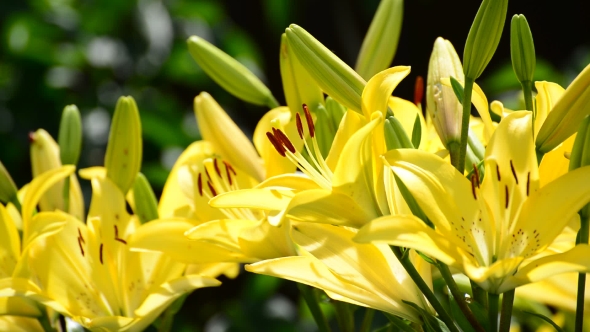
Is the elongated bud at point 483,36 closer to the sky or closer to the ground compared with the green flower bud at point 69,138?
closer to the sky

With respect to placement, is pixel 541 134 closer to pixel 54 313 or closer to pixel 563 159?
pixel 563 159

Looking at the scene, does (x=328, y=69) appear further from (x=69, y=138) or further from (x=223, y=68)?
(x=69, y=138)

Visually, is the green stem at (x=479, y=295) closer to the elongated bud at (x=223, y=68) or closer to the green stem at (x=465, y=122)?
the green stem at (x=465, y=122)

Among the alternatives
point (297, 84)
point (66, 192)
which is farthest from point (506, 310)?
point (66, 192)

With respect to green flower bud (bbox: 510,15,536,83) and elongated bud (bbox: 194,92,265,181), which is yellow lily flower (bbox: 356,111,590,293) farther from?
elongated bud (bbox: 194,92,265,181)

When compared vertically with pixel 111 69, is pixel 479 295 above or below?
below

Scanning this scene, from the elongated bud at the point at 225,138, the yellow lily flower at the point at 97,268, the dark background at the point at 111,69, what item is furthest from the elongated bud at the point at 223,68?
the dark background at the point at 111,69

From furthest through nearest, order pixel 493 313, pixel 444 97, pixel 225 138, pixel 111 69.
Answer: pixel 111 69 < pixel 225 138 < pixel 444 97 < pixel 493 313
